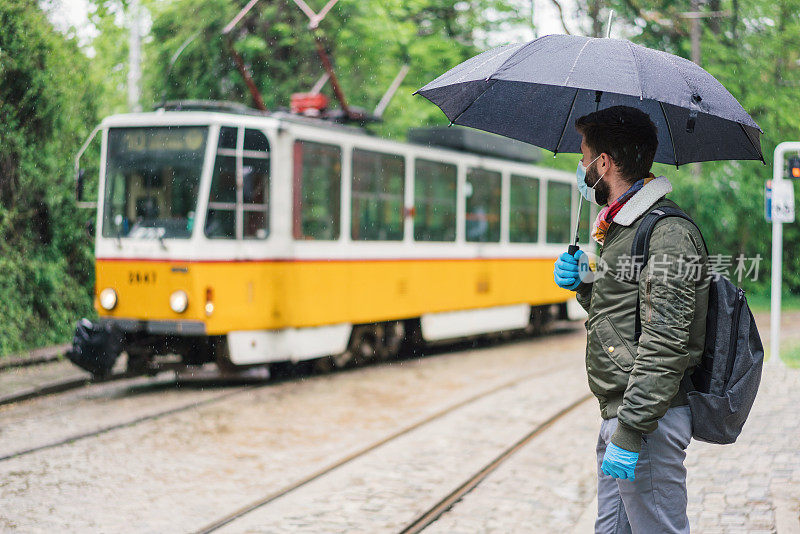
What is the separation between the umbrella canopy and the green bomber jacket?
502mm

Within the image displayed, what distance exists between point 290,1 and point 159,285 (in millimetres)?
10008

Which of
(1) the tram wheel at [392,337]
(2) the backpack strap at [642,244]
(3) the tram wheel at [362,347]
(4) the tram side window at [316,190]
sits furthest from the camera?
(1) the tram wheel at [392,337]

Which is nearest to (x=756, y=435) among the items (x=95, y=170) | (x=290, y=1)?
(x=95, y=170)

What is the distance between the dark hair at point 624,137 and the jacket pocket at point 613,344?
18.8 inches

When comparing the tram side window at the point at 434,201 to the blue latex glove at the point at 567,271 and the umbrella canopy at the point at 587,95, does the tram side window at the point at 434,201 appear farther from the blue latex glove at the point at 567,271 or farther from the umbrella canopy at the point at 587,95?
the blue latex glove at the point at 567,271

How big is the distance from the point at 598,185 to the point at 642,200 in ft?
0.57

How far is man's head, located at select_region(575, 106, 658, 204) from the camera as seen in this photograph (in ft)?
9.86

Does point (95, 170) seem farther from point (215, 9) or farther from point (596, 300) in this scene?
point (596, 300)

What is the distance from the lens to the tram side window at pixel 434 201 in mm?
12648

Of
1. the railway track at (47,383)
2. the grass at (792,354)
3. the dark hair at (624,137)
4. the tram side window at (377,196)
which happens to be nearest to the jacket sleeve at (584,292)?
the dark hair at (624,137)

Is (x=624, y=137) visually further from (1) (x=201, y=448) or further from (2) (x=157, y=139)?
Result: (2) (x=157, y=139)

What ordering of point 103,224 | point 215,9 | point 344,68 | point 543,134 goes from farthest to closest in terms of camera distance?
1. point 344,68
2. point 215,9
3. point 103,224
4. point 543,134

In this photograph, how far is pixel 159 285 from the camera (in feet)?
31.9

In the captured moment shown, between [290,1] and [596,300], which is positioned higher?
[290,1]
